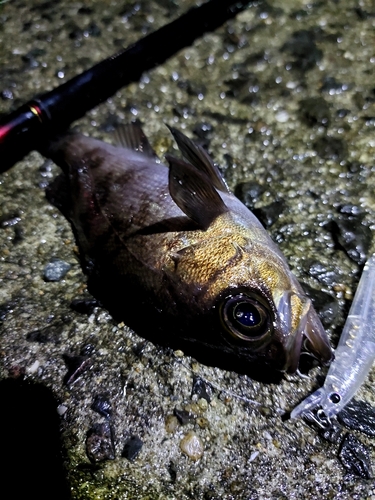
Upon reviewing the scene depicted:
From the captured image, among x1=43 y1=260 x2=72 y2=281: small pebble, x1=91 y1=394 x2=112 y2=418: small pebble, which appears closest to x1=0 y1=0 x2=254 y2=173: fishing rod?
x1=43 y1=260 x2=72 y2=281: small pebble

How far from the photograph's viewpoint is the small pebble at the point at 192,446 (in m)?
2.39

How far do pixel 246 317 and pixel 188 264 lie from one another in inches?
16.0

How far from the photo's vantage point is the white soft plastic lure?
8.07 ft

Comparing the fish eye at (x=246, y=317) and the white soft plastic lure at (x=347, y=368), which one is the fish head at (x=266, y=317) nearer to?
the fish eye at (x=246, y=317)

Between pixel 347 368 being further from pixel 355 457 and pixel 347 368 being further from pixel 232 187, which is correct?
pixel 232 187

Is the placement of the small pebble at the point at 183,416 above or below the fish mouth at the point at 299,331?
below

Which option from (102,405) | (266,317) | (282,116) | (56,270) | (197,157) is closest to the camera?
(266,317)

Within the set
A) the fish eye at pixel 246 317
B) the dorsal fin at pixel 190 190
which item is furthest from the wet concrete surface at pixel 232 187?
the dorsal fin at pixel 190 190

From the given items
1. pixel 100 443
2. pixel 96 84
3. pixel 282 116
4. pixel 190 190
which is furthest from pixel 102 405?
pixel 282 116

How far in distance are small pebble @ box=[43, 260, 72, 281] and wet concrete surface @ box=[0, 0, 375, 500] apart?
0.02 meters

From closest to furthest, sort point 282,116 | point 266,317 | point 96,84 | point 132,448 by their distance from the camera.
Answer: point 266,317
point 132,448
point 96,84
point 282,116

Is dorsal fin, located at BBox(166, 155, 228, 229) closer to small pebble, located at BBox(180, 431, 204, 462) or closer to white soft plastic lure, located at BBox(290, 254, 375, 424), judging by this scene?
white soft plastic lure, located at BBox(290, 254, 375, 424)

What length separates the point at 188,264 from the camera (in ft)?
7.47

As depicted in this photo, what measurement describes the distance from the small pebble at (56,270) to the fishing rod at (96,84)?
846mm
